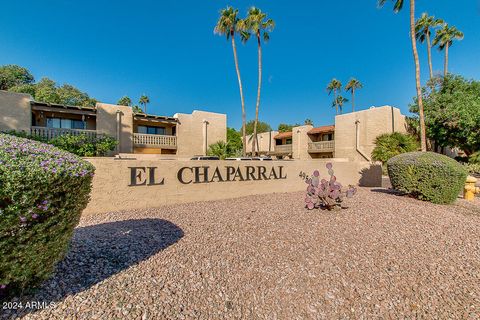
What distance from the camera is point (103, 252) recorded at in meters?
3.67

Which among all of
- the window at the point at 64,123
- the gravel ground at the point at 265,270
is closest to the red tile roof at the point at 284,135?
the window at the point at 64,123

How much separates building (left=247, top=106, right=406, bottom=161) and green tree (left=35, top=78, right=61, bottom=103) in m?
32.8

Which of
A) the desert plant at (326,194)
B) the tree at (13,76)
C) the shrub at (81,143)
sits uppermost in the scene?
the tree at (13,76)

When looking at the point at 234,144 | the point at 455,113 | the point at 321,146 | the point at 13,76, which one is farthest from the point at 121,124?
the point at 13,76

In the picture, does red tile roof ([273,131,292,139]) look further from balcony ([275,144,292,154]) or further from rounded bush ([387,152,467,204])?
rounded bush ([387,152,467,204])

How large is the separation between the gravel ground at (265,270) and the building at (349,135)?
66.6 feet

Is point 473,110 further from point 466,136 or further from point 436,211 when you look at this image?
point 436,211

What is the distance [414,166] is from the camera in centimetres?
851

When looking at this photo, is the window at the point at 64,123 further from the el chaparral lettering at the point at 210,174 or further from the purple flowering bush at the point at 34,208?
the purple flowering bush at the point at 34,208

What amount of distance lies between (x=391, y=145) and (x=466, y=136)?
556 cm

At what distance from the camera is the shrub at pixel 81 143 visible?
13531 millimetres

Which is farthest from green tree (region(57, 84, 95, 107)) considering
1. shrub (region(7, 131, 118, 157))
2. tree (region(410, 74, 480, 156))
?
tree (region(410, 74, 480, 156))

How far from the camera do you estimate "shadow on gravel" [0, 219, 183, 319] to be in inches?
108

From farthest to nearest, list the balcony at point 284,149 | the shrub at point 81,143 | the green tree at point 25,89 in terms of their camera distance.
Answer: the balcony at point 284,149
the green tree at point 25,89
the shrub at point 81,143
